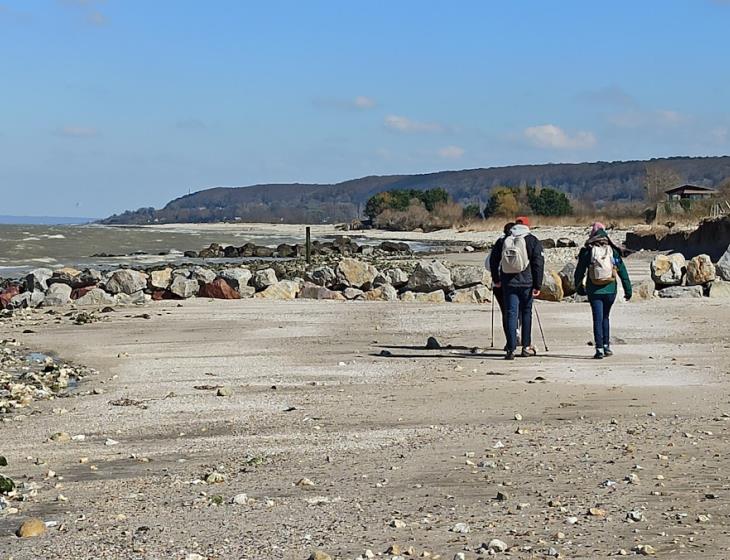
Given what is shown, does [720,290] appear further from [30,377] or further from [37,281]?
[37,281]

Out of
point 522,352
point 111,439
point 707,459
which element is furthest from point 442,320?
point 707,459

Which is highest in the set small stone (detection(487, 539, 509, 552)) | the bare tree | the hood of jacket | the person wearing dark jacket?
the bare tree

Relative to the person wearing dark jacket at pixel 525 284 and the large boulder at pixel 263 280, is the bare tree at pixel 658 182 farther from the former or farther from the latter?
the person wearing dark jacket at pixel 525 284

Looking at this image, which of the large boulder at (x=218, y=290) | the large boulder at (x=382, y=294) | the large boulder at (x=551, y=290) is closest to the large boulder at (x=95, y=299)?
the large boulder at (x=218, y=290)

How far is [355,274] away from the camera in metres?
28.6

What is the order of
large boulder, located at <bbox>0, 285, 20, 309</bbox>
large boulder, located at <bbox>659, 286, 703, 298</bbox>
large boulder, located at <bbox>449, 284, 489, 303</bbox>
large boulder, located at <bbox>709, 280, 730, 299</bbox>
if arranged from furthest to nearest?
large boulder, located at <bbox>0, 285, 20, 309</bbox>
large boulder, located at <bbox>449, 284, 489, 303</bbox>
large boulder, located at <bbox>659, 286, 703, 298</bbox>
large boulder, located at <bbox>709, 280, 730, 299</bbox>

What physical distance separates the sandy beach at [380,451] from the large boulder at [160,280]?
12064mm

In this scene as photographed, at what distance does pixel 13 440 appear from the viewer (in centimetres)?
943

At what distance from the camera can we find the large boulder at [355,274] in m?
28.0

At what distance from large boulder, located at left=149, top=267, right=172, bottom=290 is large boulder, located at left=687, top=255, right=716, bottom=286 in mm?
11802

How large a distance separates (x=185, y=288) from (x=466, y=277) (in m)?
6.06

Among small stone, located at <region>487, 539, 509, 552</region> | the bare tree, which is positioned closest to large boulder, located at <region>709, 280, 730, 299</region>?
small stone, located at <region>487, 539, 509, 552</region>

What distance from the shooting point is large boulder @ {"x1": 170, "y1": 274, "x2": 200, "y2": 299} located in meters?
25.3

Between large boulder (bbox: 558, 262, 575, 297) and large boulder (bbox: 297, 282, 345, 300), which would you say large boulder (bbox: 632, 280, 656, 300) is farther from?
large boulder (bbox: 297, 282, 345, 300)
